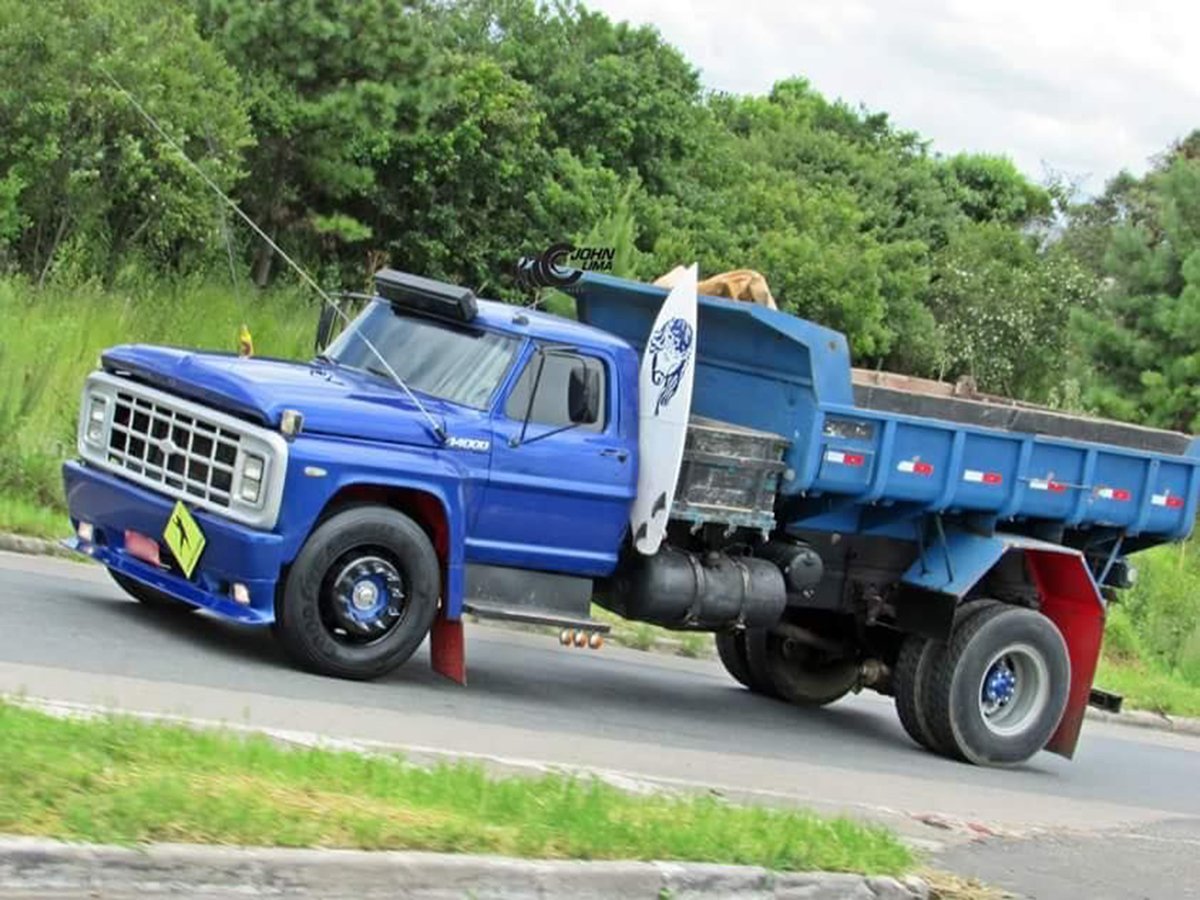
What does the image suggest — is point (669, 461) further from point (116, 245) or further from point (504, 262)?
point (504, 262)

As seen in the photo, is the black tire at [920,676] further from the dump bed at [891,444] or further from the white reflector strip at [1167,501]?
the white reflector strip at [1167,501]

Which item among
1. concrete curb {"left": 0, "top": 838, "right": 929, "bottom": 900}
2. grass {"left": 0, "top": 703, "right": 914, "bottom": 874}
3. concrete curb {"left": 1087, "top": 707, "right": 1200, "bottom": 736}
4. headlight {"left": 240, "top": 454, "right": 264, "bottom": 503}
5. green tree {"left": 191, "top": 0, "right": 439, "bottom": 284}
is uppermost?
green tree {"left": 191, "top": 0, "right": 439, "bottom": 284}

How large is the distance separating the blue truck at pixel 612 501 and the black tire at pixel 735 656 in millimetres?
251

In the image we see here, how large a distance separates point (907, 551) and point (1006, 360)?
114ft

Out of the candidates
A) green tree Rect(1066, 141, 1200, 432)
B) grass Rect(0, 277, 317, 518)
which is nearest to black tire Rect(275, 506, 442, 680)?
grass Rect(0, 277, 317, 518)

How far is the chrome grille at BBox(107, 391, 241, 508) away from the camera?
10.5 metres

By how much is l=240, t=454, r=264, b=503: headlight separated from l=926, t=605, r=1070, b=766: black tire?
502 cm

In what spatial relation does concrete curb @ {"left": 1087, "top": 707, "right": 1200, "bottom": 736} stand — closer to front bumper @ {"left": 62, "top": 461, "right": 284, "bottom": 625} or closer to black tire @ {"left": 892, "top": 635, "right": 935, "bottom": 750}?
black tire @ {"left": 892, "top": 635, "right": 935, "bottom": 750}

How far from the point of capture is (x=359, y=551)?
35.0ft

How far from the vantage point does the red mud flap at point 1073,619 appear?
13.1 m

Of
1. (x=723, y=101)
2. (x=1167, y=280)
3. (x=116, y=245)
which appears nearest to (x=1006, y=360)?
(x=1167, y=280)

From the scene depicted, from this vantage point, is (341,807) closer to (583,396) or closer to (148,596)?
(583,396)

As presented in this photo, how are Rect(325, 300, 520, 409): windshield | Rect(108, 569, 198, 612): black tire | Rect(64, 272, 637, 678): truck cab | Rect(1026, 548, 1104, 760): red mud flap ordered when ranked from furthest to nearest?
Rect(1026, 548, 1104, 760): red mud flap
Rect(108, 569, 198, 612): black tire
Rect(325, 300, 520, 409): windshield
Rect(64, 272, 637, 678): truck cab

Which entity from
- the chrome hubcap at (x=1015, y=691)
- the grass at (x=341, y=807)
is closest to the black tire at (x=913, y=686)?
the chrome hubcap at (x=1015, y=691)
